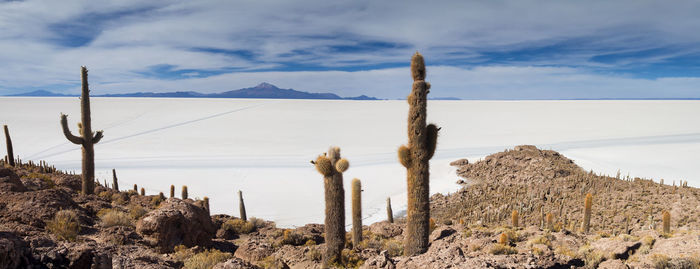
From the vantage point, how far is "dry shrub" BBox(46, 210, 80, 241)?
31.9 feet

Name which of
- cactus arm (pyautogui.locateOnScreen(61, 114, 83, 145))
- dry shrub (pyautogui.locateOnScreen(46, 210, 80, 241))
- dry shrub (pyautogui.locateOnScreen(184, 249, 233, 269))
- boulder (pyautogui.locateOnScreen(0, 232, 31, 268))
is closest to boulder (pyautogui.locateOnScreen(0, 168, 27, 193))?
dry shrub (pyautogui.locateOnScreen(46, 210, 80, 241))

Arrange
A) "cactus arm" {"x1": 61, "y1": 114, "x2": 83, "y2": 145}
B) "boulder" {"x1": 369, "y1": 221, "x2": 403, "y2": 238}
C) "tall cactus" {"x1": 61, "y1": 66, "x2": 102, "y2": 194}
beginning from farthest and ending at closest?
1. "tall cactus" {"x1": 61, "y1": 66, "x2": 102, "y2": 194}
2. "cactus arm" {"x1": 61, "y1": 114, "x2": 83, "y2": 145}
3. "boulder" {"x1": 369, "y1": 221, "x2": 403, "y2": 238}

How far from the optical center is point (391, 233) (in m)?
15.1

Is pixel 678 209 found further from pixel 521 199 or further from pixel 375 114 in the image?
pixel 375 114

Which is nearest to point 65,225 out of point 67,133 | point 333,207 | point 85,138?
point 333,207

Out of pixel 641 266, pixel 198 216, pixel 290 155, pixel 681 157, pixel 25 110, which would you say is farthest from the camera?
pixel 25 110

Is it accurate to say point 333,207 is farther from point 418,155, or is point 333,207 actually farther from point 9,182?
point 9,182

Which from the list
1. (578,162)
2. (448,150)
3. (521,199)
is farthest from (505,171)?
(448,150)

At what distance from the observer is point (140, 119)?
67.8 meters

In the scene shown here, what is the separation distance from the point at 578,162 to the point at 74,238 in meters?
33.5

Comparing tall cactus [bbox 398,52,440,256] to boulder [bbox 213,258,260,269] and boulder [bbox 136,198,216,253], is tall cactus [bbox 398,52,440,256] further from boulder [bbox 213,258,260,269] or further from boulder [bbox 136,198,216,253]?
boulder [bbox 136,198,216,253]

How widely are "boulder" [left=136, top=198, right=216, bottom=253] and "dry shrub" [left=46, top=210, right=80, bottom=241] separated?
158 centimetres

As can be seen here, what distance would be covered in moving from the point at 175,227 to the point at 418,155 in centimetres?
692

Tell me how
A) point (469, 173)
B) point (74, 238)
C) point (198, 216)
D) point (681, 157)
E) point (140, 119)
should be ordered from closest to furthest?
point (74, 238), point (198, 216), point (469, 173), point (681, 157), point (140, 119)
